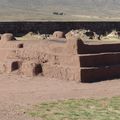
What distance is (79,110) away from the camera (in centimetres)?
1031

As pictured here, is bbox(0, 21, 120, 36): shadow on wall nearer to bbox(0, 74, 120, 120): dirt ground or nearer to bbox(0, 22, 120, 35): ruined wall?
bbox(0, 22, 120, 35): ruined wall

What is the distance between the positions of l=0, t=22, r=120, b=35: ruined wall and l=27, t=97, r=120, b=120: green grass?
16897 millimetres

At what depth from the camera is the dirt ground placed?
10.5m

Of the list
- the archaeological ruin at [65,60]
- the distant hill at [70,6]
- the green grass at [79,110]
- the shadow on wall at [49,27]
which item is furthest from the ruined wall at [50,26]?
the distant hill at [70,6]

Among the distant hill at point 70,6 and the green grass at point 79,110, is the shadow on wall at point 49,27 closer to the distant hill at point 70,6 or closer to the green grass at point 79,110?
the green grass at point 79,110

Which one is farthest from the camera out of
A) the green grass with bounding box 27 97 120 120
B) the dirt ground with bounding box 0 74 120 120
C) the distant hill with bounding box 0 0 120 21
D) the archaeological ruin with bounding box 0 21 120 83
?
the distant hill with bounding box 0 0 120 21

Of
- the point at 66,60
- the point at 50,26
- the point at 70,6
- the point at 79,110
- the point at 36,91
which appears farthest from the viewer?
the point at 70,6

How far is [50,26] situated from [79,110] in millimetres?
20087

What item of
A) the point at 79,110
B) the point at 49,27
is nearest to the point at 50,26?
the point at 49,27

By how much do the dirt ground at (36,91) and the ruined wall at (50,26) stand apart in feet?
44.3

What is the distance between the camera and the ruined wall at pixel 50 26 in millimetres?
28438

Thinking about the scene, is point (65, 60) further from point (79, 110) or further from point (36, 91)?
point (79, 110)

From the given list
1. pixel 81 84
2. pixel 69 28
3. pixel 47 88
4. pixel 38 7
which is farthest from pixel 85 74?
pixel 38 7

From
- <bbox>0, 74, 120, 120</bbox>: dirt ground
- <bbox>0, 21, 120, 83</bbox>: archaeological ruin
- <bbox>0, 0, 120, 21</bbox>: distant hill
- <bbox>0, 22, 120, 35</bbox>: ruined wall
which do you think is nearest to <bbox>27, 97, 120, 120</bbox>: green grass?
<bbox>0, 74, 120, 120</bbox>: dirt ground
